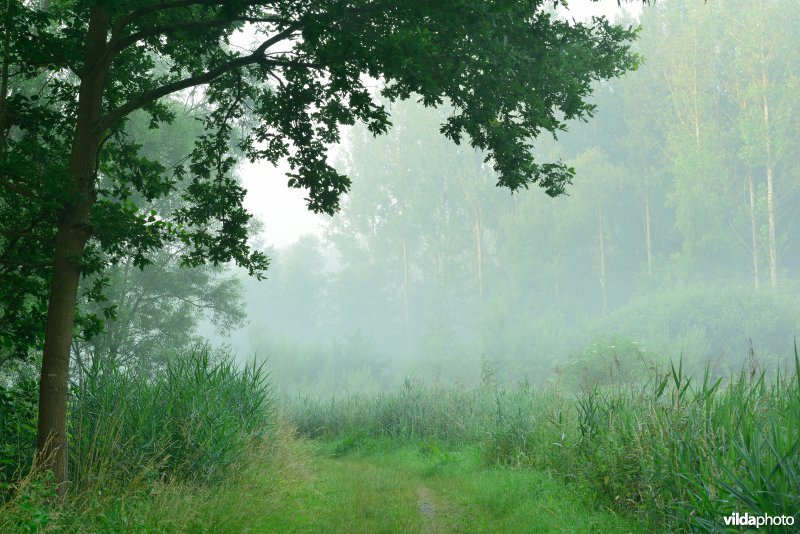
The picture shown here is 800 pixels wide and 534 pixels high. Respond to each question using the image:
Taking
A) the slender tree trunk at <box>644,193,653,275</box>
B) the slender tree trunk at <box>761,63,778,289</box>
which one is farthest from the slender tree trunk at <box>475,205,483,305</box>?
the slender tree trunk at <box>761,63,778,289</box>

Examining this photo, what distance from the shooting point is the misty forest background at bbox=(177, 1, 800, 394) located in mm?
37438

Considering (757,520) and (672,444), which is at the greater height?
(672,444)

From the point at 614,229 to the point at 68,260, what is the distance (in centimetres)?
4561

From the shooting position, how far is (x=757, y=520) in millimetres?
4383

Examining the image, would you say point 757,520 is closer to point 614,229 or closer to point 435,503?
point 435,503

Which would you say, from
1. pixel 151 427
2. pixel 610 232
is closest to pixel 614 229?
pixel 610 232

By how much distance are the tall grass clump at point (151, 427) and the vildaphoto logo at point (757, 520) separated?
17.0 feet

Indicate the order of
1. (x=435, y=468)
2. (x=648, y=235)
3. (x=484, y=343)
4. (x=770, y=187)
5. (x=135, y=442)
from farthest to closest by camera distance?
(x=648, y=235) < (x=484, y=343) < (x=770, y=187) < (x=435, y=468) < (x=135, y=442)

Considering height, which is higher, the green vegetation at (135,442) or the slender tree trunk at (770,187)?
the slender tree trunk at (770,187)

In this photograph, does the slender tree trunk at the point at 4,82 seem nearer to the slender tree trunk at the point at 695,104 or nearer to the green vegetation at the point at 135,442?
the green vegetation at the point at 135,442

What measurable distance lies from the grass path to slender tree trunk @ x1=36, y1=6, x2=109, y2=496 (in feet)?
7.22

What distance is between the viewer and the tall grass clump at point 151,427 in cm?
719

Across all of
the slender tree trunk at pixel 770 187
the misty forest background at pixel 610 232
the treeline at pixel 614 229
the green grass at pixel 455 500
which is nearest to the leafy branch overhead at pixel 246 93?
the green grass at pixel 455 500

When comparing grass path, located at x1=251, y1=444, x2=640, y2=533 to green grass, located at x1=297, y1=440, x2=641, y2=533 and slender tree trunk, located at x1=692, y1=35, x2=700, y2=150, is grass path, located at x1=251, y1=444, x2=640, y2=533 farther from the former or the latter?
slender tree trunk, located at x1=692, y1=35, x2=700, y2=150
